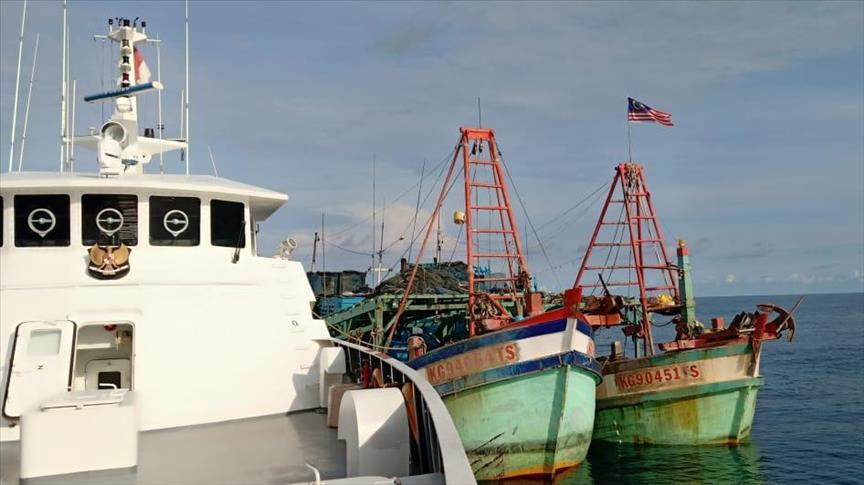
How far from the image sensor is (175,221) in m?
9.84

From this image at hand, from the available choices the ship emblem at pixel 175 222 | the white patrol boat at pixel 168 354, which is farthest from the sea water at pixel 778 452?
the ship emblem at pixel 175 222

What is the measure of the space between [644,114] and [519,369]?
50.1ft

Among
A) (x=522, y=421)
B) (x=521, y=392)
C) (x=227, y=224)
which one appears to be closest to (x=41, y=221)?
(x=227, y=224)

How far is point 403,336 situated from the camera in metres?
43.8

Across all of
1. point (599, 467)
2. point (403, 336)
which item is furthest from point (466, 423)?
point (403, 336)

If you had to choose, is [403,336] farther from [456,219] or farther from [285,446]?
[285,446]

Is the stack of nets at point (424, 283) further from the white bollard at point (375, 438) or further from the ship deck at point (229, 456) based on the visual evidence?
the white bollard at point (375, 438)

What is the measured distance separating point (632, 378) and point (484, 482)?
791 cm

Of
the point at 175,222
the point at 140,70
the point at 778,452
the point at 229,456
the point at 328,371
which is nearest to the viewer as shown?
the point at 229,456

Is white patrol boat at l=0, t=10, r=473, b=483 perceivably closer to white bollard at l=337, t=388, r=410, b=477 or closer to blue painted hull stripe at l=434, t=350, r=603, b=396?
white bollard at l=337, t=388, r=410, b=477

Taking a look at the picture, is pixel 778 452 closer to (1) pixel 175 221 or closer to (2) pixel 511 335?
(2) pixel 511 335

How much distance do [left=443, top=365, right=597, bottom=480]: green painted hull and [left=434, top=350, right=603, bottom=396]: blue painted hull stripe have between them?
11cm

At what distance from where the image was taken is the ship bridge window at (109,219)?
30.8ft

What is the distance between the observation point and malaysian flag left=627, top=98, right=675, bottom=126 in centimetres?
2717
